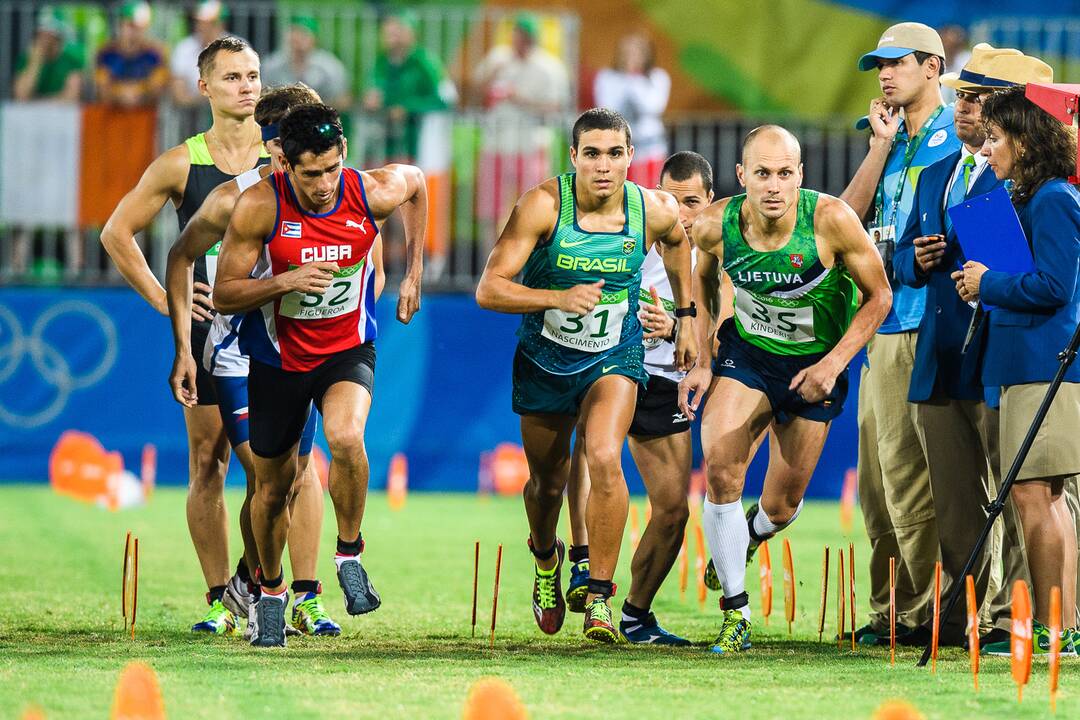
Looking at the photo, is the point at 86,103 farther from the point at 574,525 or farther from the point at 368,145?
the point at 574,525

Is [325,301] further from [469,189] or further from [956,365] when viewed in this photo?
[469,189]

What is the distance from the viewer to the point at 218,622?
8.41 meters

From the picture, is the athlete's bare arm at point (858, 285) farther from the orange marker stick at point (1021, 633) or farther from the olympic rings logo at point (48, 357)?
the olympic rings logo at point (48, 357)

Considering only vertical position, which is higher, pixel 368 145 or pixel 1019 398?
pixel 368 145

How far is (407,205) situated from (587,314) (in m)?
1.13

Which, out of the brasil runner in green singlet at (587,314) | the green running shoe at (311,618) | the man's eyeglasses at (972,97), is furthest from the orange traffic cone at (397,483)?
the man's eyeglasses at (972,97)

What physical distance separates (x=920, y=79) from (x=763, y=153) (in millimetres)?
1280

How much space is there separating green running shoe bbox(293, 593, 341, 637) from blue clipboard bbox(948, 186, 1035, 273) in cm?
356

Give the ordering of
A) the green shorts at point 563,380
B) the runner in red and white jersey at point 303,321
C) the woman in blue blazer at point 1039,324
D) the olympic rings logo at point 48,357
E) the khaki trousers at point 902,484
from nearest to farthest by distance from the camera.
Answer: the woman in blue blazer at point 1039,324
the runner in red and white jersey at point 303,321
the green shorts at point 563,380
the khaki trousers at point 902,484
the olympic rings logo at point 48,357

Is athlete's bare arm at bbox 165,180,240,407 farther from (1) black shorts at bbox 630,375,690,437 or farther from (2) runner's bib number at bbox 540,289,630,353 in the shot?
(1) black shorts at bbox 630,375,690,437

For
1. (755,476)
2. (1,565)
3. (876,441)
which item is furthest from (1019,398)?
(755,476)

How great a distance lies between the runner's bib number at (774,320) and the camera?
8.13 metres

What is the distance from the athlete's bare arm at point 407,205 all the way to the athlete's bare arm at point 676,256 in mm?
1157

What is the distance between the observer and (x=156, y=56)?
56.0 ft
